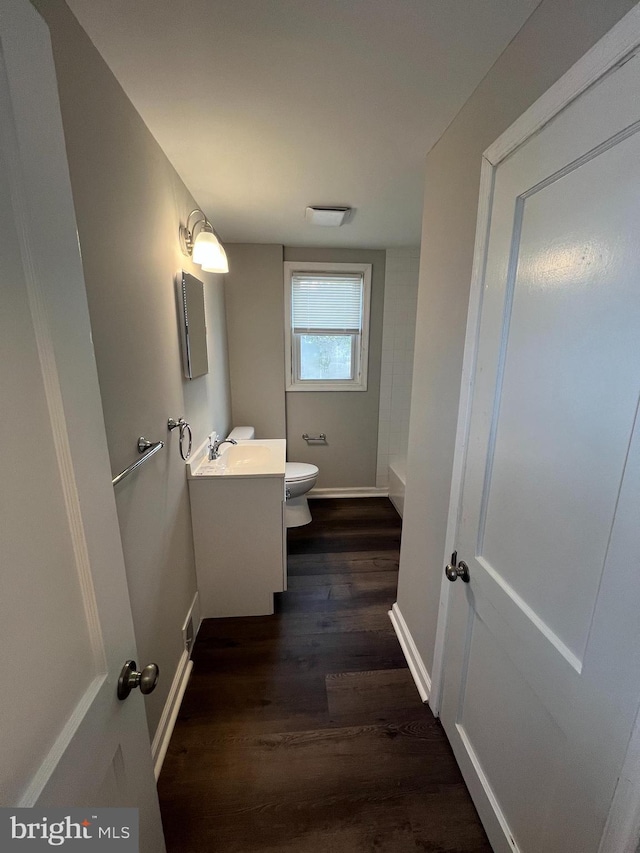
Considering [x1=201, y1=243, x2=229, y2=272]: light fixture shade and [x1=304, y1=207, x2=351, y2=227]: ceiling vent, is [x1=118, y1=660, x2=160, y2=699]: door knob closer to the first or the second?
[x1=201, y1=243, x2=229, y2=272]: light fixture shade

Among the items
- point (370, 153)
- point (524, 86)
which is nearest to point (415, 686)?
point (524, 86)

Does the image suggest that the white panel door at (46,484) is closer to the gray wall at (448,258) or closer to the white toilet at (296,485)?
the gray wall at (448,258)

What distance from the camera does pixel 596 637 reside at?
598mm

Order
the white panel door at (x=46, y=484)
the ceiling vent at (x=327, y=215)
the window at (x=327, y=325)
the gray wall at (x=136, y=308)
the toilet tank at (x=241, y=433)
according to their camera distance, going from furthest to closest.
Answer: the window at (x=327, y=325)
the toilet tank at (x=241, y=433)
the ceiling vent at (x=327, y=215)
the gray wall at (x=136, y=308)
the white panel door at (x=46, y=484)

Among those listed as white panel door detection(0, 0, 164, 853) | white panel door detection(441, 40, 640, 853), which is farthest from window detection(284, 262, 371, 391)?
white panel door detection(0, 0, 164, 853)

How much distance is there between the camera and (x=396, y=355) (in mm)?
3086

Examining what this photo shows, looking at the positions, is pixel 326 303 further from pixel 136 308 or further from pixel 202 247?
pixel 136 308

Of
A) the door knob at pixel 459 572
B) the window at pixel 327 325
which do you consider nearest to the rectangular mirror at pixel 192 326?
the window at pixel 327 325

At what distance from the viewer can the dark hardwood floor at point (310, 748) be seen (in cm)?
104

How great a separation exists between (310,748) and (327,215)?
2.59 m

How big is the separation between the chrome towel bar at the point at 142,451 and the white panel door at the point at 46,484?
0.38m

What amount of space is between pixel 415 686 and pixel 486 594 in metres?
0.86

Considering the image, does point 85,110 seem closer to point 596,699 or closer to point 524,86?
point 524,86

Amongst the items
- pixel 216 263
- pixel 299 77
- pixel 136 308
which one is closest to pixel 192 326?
pixel 216 263
